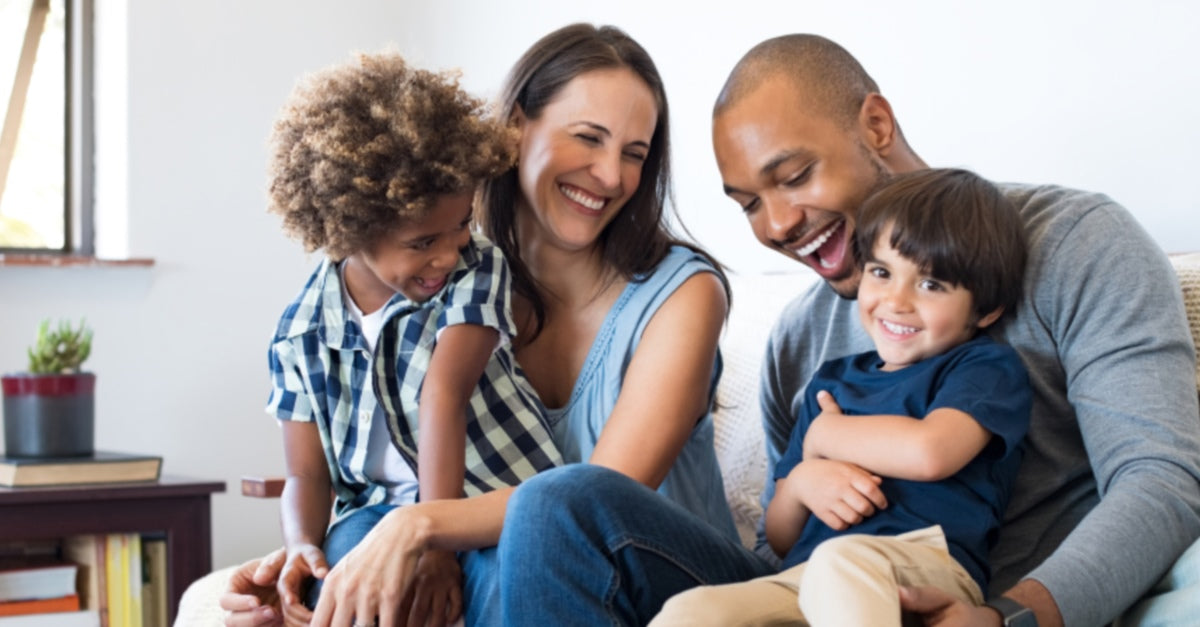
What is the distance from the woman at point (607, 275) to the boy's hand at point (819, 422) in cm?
20

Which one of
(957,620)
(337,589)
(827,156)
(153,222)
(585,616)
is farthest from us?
(153,222)

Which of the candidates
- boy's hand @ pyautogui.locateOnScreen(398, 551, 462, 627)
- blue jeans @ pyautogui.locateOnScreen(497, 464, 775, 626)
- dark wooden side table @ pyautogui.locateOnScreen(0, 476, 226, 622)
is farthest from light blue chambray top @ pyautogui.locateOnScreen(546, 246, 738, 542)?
dark wooden side table @ pyautogui.locateOnScreen(0, 476, 226, 622)

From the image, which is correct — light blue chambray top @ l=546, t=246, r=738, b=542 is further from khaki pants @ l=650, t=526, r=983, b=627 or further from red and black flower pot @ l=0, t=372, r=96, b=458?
red and black flower pot @ l=0, t=372, r=96, b=458

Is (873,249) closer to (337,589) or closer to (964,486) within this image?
(964,486)

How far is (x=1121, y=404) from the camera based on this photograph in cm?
124

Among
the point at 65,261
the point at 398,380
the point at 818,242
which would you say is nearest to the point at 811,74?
the point at 818,242

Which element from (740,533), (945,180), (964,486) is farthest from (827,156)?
(740,533)

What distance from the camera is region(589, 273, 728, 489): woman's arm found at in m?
1.55

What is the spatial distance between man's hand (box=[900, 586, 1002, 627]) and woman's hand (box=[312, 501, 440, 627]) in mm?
499

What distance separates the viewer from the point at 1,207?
3.26 m

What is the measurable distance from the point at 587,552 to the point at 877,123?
73 centimetres

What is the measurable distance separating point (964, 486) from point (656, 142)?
69 cm

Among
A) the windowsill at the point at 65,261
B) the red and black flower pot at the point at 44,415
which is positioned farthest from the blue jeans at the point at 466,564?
the windowsill at the point at 65,261

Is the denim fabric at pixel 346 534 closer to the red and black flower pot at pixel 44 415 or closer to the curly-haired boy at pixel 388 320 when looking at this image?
the curly-haired boy at pixel 388 320
